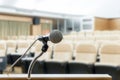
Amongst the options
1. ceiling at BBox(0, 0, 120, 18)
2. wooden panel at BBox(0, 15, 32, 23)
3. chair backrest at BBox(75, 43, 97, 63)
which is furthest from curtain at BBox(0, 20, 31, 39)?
chair backrest at BBox(75, 43, 97, 63)

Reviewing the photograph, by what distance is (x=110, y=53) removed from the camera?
4086 mm

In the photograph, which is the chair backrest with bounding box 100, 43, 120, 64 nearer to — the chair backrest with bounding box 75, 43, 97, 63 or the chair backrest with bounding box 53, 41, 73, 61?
the chair backrest with bounding box 75, 43, 97, 63

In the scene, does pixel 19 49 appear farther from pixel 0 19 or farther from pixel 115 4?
pixel 115 4

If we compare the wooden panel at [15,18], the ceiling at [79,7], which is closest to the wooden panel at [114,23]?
the ceiling at [79,7]

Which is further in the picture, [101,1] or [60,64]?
[101,1]

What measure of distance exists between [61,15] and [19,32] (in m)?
4.07

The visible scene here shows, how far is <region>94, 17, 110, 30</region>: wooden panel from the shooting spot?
18.9 metres

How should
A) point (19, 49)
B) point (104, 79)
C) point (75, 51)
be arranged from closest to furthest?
point (104, 79)
point (75, 51)
point (19, 49)

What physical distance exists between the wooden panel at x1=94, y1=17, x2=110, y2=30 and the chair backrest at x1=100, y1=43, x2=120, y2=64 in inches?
575

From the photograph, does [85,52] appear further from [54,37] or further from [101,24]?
[101,24]

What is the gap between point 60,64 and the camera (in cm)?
383

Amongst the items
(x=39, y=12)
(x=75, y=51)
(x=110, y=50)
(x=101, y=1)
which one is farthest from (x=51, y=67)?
(x=101, y=1)

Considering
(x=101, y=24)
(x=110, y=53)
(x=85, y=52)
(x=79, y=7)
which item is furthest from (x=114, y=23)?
(x=110, y=53)

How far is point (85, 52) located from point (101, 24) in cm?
1550
